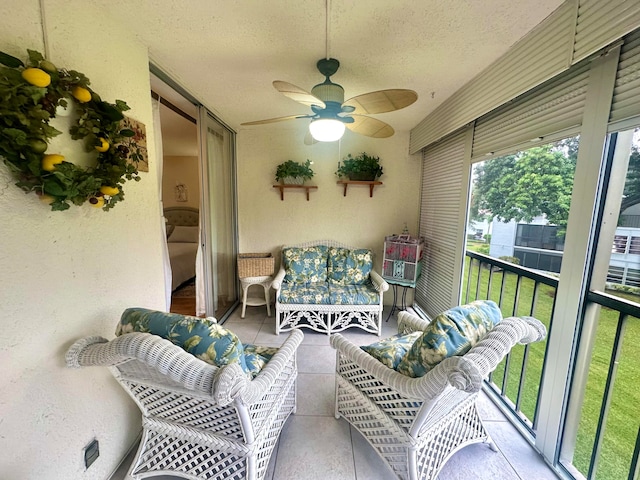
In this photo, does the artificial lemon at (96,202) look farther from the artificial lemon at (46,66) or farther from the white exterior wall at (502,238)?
the white exterior wall at (502,238)

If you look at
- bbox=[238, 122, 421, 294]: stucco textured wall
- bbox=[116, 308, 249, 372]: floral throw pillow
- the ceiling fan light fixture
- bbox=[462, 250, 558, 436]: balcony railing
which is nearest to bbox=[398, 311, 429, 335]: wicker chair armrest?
bbox=[462, 250, 558, 436]: balcony railing

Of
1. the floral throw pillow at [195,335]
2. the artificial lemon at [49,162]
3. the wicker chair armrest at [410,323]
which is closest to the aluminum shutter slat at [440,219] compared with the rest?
the wicker chair armrest at [410,323]

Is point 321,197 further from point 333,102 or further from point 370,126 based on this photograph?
point 333,102

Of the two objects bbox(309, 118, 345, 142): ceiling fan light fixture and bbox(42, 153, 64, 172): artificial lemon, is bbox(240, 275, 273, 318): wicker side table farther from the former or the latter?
bbox(42, 153, 64, 172): artificial lemon

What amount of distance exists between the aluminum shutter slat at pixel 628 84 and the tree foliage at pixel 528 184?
29 centimetres

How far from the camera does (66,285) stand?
3.70ft

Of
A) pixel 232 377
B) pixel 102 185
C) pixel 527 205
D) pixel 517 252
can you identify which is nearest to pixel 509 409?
pixel 517 252

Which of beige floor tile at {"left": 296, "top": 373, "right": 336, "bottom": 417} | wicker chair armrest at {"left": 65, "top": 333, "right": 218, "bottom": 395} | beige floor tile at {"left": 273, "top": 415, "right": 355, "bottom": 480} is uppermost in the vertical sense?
wicker chair armrest at {"left": 65, "top": 333, "right": 218, "bottom": 395}

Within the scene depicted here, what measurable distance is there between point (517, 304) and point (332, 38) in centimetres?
228

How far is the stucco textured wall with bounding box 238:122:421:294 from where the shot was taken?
11.3 ft

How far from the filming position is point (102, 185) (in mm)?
1175

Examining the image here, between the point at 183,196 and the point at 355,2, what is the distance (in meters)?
4.63

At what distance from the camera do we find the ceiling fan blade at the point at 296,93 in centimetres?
143

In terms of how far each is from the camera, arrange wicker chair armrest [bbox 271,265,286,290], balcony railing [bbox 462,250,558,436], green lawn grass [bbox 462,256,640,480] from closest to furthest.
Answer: green lawn grass [bbox 462,256,640,480], balcony railing [bbox 462,250,558,436], wicker chair armrest [bbox 271,265,286,290]
